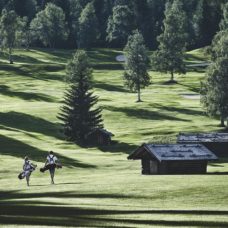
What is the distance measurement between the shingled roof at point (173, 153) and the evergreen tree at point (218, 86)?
139ft

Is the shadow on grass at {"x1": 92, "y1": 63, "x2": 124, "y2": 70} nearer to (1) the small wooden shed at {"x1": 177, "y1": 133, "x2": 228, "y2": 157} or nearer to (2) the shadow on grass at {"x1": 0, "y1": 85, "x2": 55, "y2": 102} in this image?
(2) the shadow on grass at {"x1": 0, "y1": 85, "x2": 55, "y2": 102}

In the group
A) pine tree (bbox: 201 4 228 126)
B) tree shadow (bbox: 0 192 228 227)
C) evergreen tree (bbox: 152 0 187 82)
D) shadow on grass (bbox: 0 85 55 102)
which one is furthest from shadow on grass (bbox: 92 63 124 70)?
tree shadow (bbox: 0 192 228 227)

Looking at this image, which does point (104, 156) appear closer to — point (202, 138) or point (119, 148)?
point (119, 148)

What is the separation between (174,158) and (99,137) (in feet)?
143

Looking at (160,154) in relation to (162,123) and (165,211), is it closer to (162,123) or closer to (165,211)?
(165,211)

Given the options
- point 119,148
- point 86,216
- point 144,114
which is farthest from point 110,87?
point 86,216

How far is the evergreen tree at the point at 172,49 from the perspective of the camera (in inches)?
5910

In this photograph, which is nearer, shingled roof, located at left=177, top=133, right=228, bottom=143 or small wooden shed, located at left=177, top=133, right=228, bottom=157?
shingled roof, located at left=177, top=133, right=228, bottom=143

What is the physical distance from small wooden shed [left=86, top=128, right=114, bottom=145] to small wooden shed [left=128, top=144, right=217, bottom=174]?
3902 centimetres

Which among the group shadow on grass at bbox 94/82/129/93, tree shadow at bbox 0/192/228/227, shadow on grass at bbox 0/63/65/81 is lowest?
shadow on grass at bbox 94/82/129/93

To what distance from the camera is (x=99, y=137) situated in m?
97.5

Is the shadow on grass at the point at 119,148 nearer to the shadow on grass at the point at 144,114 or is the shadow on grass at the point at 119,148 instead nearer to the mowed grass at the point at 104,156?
the mowed grass at the point at 104,156

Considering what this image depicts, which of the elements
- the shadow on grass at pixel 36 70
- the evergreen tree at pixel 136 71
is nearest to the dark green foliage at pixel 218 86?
the evergreen tree at pixel 136 71

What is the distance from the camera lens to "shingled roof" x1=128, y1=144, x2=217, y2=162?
5462 cm
